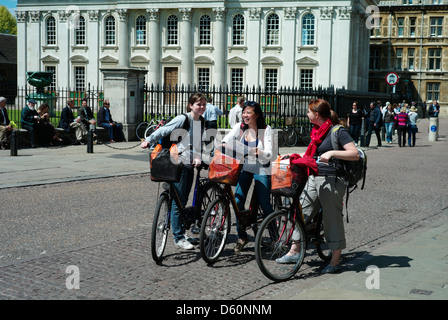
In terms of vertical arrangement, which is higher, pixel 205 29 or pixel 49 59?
pixel 205 29

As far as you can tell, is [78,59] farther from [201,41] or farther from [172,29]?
[201,41]

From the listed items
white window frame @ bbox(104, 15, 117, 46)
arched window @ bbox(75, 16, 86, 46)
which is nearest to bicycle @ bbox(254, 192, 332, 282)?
white window frame @ bbox(104, 15, 117, 46)

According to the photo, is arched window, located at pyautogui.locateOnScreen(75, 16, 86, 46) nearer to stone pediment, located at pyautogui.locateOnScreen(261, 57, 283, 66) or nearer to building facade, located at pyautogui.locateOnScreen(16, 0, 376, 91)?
building facade, located at pyautogui.locateOnScreen(16, 0, 376, 91)

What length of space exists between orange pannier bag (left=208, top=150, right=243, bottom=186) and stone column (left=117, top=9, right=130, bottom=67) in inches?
1934

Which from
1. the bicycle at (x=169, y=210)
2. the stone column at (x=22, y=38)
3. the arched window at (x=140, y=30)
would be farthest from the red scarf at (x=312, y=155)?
the stone column at (x=22, y=38)

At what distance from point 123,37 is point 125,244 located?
4900 centimetres

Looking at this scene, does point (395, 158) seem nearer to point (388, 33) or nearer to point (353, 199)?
point (353, 199)

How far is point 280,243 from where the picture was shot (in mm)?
6113

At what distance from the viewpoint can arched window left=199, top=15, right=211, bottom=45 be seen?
174 ft

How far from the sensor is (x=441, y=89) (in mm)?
67375

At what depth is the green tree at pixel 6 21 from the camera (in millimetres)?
85875

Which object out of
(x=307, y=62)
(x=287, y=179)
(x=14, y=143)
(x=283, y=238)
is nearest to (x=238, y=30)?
(x=307, y=62)

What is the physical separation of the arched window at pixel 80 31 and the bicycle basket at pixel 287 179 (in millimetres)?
52677

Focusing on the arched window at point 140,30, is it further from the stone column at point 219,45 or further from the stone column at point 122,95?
the stone column at point 122,95
